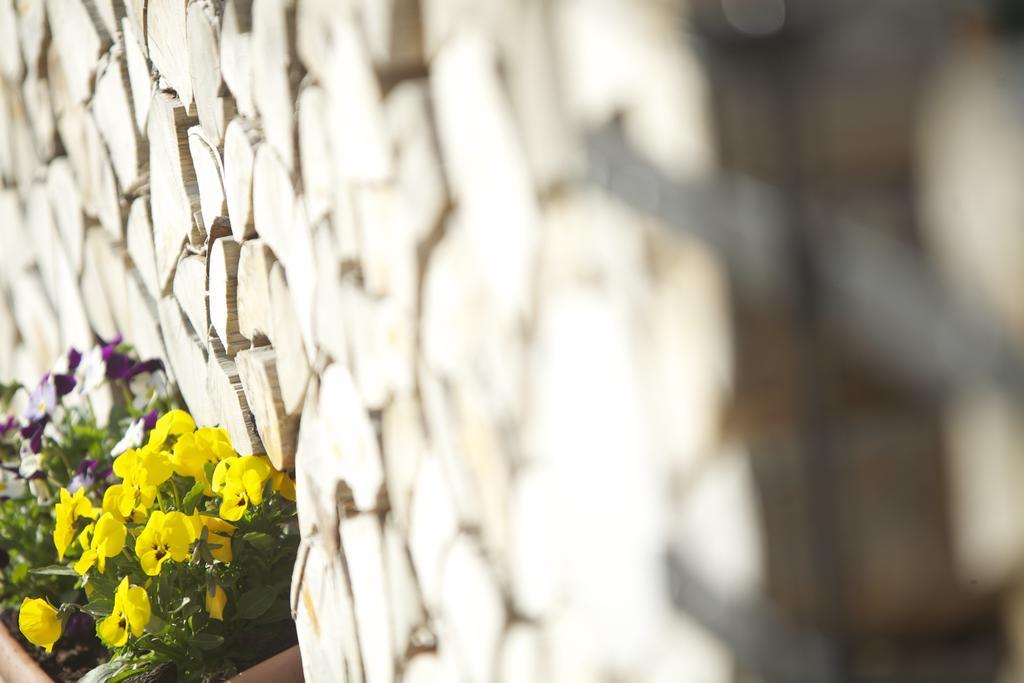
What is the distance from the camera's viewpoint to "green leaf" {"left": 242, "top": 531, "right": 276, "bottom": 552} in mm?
1619

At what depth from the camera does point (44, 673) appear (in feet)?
5.35

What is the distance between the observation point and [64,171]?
238 centimetres

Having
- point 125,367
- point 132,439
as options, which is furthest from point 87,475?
point 125,367

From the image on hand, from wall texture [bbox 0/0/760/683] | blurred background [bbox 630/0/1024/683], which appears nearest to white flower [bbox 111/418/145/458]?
wall texture [bbox 0/0/760/683]

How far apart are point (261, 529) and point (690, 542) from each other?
115 cm

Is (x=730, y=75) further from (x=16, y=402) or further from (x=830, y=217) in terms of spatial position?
(x=16, y=402)

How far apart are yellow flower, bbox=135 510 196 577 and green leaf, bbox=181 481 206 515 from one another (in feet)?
0.39

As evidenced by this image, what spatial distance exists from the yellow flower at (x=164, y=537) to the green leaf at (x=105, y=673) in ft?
0.56

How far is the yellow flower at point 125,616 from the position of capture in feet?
4.86

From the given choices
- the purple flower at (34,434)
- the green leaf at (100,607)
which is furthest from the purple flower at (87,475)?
the green leaf at (100,607)

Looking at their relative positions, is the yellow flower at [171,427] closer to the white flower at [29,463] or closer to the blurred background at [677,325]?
the white flower at [29,463]

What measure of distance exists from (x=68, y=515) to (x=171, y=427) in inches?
8.9

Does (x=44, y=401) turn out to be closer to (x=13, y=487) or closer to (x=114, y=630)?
(x=13, y=487)

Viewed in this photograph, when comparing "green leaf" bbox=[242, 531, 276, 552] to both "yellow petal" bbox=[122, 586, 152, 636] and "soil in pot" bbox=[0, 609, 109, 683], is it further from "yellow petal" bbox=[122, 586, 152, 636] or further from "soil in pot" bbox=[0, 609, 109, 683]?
"soil in pot" bbox=[0, 609, 109, 683]
